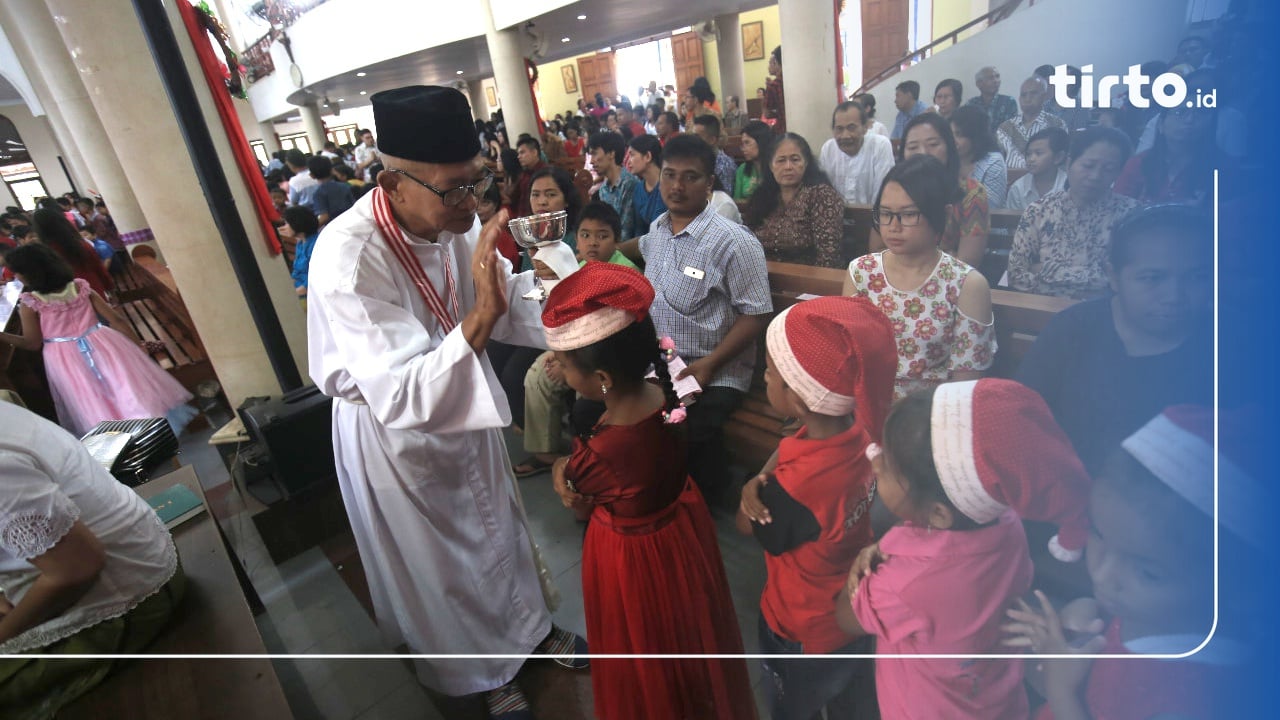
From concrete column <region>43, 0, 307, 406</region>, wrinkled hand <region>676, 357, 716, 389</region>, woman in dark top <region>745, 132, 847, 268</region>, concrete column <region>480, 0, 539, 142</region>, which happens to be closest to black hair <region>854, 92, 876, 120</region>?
woman in dark top <region>745, 132, 847, 268</region>

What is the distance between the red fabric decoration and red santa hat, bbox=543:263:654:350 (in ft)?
7.82

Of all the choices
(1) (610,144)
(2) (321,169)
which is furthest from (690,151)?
(2) (321,169)

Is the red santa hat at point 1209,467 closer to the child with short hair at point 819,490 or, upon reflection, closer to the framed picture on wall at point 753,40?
the child with short hair at point 819,490

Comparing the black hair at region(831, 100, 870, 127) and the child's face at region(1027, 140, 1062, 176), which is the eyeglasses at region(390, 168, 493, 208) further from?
the child's face at region(1027, 140, 1062, 176)

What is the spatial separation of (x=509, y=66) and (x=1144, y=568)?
4.78 feet

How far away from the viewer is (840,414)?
67 centimetres

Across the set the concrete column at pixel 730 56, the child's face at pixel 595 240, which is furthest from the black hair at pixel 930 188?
the concrete column at pixel 730 56

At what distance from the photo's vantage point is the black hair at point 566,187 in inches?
104

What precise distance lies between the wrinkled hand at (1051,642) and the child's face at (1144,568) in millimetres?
43

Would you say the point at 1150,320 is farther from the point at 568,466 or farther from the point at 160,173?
the point at 160,173

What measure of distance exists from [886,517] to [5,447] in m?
1.58

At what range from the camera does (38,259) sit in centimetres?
228

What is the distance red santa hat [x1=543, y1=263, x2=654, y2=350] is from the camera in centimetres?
92
